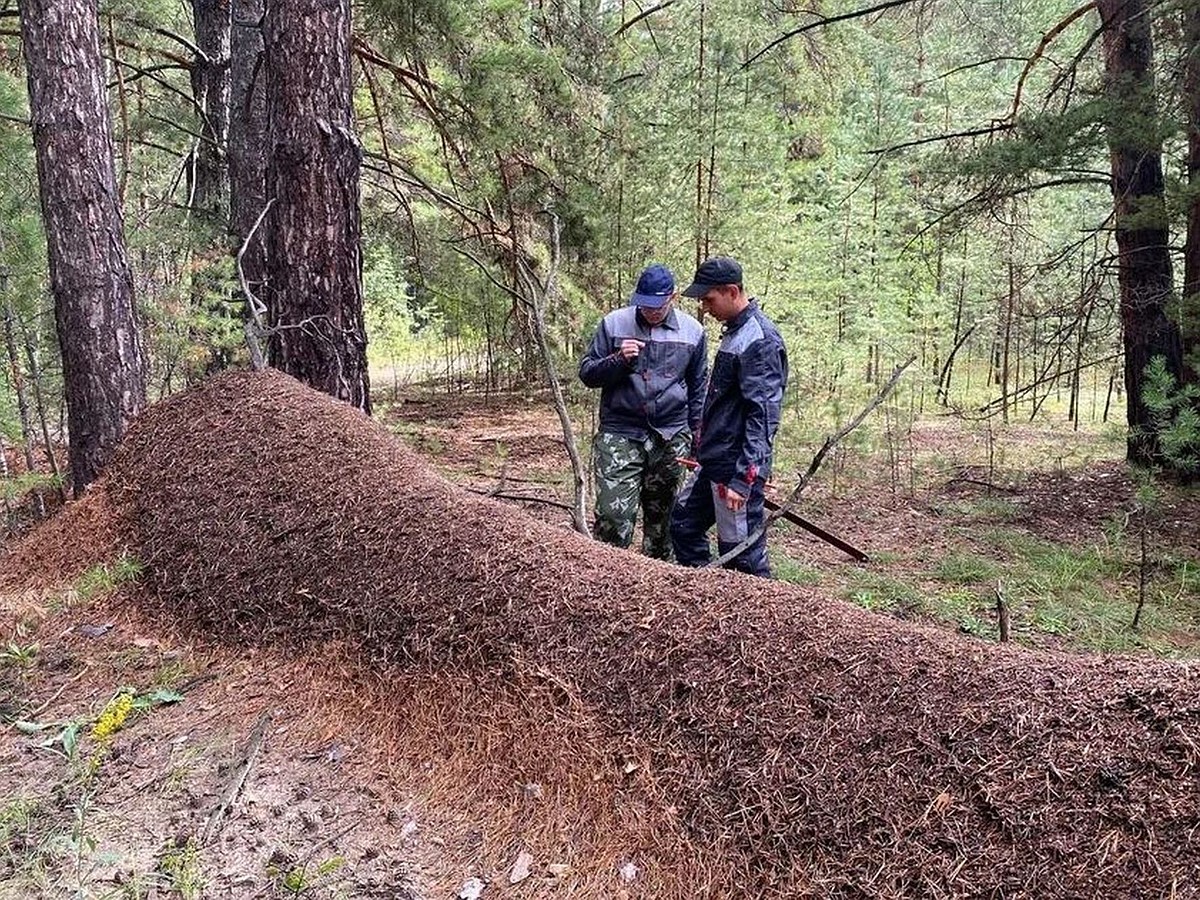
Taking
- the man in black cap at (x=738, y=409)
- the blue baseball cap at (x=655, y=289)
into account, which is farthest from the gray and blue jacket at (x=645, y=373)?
the man in black cap at (x=738, y=409)

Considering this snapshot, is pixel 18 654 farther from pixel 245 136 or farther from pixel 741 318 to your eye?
pixel 245 136

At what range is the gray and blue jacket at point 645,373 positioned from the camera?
4523 mm

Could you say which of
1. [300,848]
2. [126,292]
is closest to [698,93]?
[126,292]

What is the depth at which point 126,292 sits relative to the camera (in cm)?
523

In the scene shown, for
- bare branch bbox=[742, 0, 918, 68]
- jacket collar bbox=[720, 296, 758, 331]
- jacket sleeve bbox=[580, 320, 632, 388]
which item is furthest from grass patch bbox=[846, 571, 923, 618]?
bare branch bbox=[742, 0, 918, 68]

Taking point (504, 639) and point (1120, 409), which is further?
point (1120, 409)

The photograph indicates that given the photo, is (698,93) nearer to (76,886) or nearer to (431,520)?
(431,520)

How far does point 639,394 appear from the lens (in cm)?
454

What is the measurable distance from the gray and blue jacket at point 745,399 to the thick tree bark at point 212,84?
6157mm

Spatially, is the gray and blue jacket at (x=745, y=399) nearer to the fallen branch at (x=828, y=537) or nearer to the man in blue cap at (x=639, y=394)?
the man in blue cap at (x=639, y=394)

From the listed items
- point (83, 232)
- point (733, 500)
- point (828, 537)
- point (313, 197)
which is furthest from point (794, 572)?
point (83, 232)

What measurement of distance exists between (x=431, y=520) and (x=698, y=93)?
6918 millimetres

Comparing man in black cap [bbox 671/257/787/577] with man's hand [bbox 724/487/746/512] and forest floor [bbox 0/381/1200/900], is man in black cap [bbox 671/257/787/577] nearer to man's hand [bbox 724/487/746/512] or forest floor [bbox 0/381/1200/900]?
man's hand [bbox 724/487/746/512]

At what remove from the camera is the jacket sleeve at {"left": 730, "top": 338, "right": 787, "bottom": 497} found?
3814 millimetres
